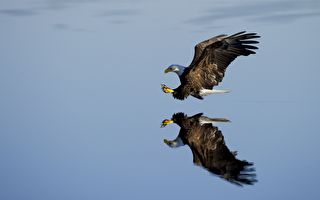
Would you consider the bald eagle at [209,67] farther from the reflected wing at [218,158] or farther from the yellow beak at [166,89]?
the reflected wing at [218,158]

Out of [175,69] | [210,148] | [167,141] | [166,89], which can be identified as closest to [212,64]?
[175,69]

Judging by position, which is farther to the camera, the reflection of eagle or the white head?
the white head

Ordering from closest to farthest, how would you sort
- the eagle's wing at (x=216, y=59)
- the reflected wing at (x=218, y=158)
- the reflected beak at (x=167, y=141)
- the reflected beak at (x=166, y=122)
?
the reflected wing at (x=218, y=158)
the reflected beak at (x=167, y=141)
the reflected beak at (x=166, y=122)
the eagle's wing at (x=216, y=59)

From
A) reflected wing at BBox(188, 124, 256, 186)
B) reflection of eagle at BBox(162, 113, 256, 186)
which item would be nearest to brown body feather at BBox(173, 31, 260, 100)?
reflection of eagle at BBox(162, 113, 256, 186)

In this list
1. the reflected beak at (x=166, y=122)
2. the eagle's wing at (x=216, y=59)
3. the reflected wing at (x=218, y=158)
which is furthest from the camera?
the eagle's wing at (x=216, y=59)

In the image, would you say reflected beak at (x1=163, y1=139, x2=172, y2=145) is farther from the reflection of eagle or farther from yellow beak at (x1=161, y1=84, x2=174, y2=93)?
yellow beak at (x1=161, y1=84, x2=174, y2=93)

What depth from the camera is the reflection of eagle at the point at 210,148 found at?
5.18 metres

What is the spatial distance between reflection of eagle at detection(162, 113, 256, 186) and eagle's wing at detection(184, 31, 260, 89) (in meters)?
0.88

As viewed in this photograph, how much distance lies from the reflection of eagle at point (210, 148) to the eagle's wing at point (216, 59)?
34.8 inches

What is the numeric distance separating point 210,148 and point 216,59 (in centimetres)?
238

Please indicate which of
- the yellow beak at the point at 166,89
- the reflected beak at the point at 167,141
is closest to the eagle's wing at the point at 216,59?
the yellow beak at the point at 166,89

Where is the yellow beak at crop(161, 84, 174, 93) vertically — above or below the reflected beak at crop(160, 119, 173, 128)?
above

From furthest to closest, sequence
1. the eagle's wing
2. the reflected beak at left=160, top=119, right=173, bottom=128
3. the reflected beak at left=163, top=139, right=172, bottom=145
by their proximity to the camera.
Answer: the eagle's wing → the reflected beak at left=160, top=119, right=173, bottom=128 → the reflected beak at left=163, top=139, right=172, bottom=145

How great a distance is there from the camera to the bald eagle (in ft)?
26.3
